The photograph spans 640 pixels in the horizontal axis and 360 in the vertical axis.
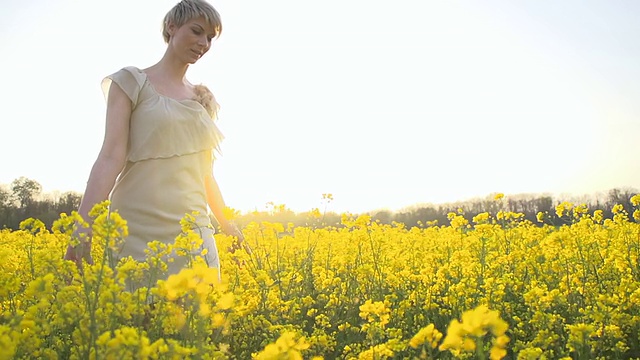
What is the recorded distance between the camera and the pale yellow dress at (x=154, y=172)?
2869 mm

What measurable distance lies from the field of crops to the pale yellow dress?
0.29m

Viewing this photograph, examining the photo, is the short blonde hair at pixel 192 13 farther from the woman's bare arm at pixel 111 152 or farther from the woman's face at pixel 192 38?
the woman's bare arm at pixel 111 152

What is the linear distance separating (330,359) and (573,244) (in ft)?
8.19

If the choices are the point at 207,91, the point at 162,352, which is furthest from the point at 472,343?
the point at 207,91

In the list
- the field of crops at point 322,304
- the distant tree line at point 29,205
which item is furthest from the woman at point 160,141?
the distant tree line at point 29,205

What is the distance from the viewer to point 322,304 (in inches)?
174

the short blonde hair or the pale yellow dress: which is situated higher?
the short blonde hair

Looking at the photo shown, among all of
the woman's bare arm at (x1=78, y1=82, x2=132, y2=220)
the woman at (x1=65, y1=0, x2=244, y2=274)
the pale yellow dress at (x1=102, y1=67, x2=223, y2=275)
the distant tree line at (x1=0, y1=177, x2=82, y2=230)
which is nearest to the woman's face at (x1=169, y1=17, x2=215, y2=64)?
the woman at (x1=65, y1=0, x2=244, y2=274)

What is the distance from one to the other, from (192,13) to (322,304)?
102 inches

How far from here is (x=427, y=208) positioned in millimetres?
26500

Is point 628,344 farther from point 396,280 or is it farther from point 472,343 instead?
point 472,343

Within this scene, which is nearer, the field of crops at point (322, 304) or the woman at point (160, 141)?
the field of crops at point (322, 304)

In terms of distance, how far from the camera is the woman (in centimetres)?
283

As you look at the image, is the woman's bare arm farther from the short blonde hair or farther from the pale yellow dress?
the short blonde hair
